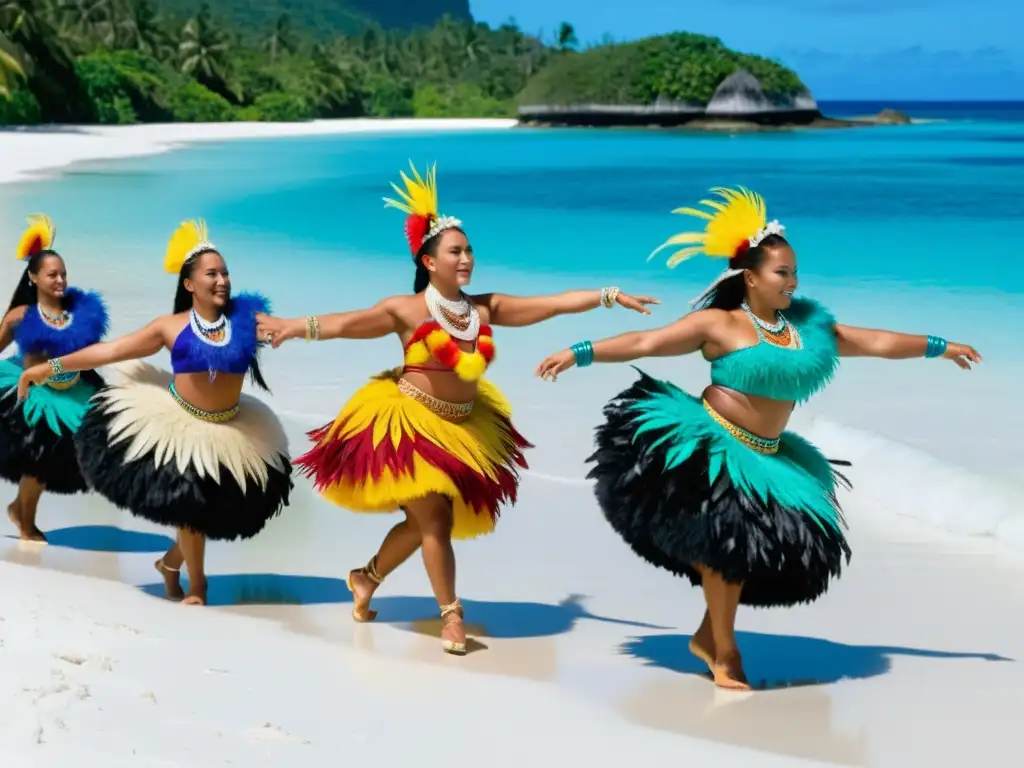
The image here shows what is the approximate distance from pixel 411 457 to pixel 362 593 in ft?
1.88

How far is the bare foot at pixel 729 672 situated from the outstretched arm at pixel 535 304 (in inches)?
47.5

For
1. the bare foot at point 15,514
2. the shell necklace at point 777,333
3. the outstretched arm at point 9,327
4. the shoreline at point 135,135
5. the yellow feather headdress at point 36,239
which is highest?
the shoreline at point 135,135

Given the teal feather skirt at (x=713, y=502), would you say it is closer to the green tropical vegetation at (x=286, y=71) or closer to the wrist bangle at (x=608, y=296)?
the wrist bangle at (x=608, y=296)

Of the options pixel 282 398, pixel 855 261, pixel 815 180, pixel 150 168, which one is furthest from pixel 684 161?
pixel 282 398

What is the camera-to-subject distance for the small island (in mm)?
85500

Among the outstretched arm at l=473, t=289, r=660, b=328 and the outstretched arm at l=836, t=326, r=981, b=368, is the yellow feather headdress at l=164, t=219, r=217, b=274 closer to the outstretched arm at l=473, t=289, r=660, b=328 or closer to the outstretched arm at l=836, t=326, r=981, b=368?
the outstretched arm at l=473, t=289, r=660, b=328

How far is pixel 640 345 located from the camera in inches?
177

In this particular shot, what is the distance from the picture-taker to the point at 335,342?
11523mm

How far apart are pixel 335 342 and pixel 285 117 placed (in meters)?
73.2

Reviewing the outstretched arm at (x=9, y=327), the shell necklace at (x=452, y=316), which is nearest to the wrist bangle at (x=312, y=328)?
the shell necklace at (x=452, y=316)

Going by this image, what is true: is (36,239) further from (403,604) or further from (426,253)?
(403,604)

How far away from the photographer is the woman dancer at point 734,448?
176 inches

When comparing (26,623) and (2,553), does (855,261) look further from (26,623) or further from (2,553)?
(26,623)

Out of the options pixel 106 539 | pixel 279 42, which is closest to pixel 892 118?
pixel 279 42
